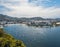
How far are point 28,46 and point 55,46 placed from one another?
304 centimetres

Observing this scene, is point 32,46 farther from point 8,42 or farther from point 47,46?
point 8,42

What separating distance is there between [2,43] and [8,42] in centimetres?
35

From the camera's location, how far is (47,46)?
1930cm

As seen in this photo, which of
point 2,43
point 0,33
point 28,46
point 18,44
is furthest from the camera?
point 28,46

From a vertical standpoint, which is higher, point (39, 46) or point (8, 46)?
point (8, 46)

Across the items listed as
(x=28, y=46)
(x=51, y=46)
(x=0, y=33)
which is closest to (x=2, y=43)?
(x=0, y=33)

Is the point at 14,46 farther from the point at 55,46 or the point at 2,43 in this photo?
the point at 55,46

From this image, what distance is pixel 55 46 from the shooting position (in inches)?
778

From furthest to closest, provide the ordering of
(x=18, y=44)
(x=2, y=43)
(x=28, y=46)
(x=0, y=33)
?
(x=28, y=46)
(x=0, y=33)
(x=18, y=44)
(x=2, y=43)

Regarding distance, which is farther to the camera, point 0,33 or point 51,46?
point 51,46

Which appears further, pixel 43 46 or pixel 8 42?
pixel 43 46

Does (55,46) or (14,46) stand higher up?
(14,46)

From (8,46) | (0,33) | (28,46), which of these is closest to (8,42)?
(8,46)

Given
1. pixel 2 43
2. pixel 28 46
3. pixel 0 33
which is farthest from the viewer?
pixel 28 46
